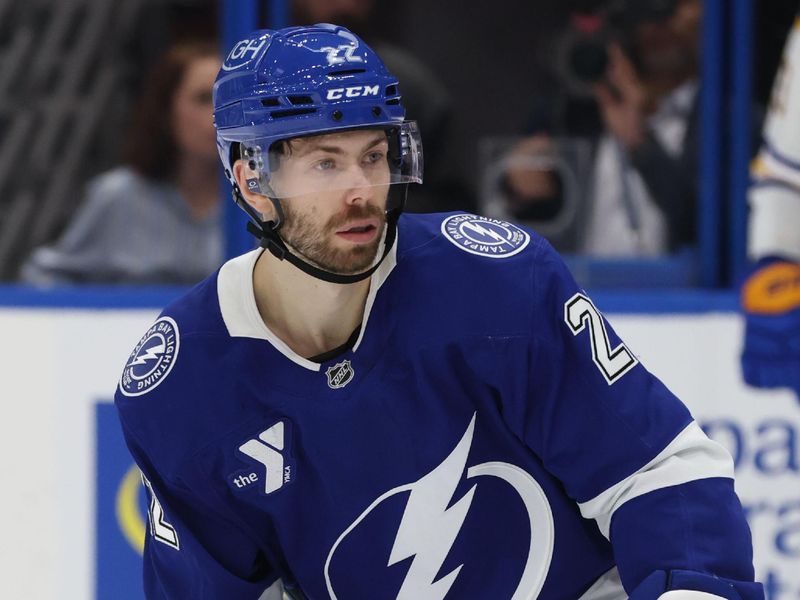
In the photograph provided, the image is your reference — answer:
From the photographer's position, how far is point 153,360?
87.1 inches

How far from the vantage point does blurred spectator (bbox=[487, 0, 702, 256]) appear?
3.67 metres

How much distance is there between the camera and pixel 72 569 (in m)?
3.68

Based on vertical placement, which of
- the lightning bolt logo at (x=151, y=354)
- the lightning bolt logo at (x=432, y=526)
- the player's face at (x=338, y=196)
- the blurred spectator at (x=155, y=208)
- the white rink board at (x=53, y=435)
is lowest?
the white rink board at (x=53, y=435)

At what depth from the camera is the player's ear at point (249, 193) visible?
7.18 feet

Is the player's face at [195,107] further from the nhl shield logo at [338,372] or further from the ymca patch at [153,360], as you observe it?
the nhl shield logo at [338,372]

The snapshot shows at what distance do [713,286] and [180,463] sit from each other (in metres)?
1.85

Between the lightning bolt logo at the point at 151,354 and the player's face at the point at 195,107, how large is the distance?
1.58 m

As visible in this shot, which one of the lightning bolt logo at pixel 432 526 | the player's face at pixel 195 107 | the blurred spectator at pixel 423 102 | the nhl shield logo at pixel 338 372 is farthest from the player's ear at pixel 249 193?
the player's face at pixel 195 107

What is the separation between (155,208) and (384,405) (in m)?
1.83

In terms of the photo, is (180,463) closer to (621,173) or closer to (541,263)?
(541,263)

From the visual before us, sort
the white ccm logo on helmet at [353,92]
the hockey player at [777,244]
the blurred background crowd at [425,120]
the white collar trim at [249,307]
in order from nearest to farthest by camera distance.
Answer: the white ccm logo on helmet at [353,92]
the white collar trim at [249,307]
the hockey player at [777,244]
the blurred background crowd at [425,120]

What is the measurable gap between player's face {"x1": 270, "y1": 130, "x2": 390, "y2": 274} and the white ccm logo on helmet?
51 mm

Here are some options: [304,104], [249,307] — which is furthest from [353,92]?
[249,307]

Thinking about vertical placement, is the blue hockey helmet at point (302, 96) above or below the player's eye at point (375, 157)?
above
